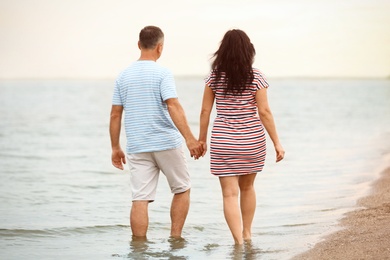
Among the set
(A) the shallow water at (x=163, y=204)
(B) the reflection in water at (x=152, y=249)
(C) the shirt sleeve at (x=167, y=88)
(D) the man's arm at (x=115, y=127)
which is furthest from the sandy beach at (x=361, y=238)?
(D) the man's arm at (x=115, y=127)

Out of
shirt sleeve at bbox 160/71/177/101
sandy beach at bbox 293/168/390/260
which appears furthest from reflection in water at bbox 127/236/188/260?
shirt sleeve at bbox 160/71/177/101

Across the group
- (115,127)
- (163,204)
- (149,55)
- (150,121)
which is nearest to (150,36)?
(149,55)

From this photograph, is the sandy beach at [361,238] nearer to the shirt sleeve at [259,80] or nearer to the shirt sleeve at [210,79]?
the shirt sleeve at [259,80]

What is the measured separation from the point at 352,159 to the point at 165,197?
5.38 meters

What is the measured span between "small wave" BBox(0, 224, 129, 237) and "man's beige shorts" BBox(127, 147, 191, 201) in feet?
4.18

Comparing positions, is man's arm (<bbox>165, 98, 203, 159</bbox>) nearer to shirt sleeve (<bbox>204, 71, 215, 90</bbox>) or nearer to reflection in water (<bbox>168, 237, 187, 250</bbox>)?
shirt sleeve (<bbox>204, 71, 215, 90</bbox>)

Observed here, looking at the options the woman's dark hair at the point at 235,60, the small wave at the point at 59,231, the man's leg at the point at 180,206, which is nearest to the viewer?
the woman's dark hair at the point at 235,60

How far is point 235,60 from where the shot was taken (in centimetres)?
620

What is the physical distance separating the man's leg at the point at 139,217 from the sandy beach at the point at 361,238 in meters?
1.56

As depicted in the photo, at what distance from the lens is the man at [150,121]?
651 centimetres

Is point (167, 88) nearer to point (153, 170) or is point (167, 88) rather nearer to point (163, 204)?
point (153, 170)

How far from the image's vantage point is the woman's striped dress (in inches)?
245

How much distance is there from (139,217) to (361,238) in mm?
2015

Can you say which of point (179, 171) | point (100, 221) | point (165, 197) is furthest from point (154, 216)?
point (179, 171)
